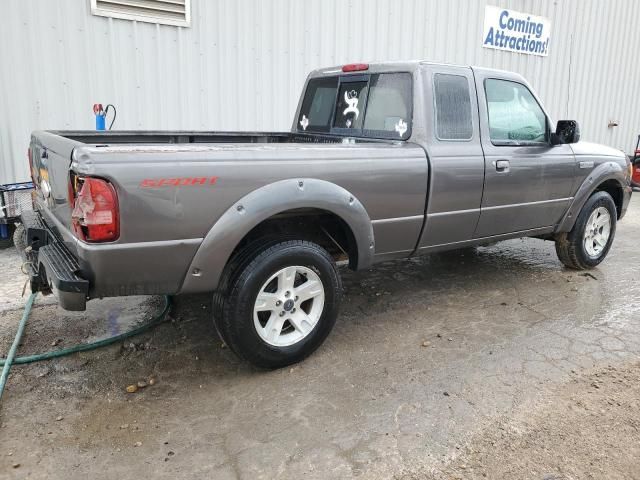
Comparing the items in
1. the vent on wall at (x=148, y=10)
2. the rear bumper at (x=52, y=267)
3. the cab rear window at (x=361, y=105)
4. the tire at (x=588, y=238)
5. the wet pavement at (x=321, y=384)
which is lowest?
the wet pavement at (x=321, y=384)

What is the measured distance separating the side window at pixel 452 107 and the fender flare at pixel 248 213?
110 cm

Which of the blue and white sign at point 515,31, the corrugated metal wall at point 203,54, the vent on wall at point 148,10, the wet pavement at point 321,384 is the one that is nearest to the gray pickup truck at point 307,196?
the wet pavement at point 321,384

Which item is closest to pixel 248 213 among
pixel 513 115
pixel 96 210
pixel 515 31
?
pixel 96 210

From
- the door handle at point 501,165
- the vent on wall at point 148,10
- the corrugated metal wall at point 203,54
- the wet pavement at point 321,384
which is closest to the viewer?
the wet pavement at point 321,384

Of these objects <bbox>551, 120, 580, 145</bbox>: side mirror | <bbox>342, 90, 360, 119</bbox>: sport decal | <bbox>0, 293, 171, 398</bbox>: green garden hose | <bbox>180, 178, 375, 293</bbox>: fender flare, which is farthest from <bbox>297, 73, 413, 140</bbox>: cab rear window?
<bbox>0, 293, 171, 398</bbox>: green garden hose

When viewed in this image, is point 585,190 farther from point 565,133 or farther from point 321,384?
point 321,384

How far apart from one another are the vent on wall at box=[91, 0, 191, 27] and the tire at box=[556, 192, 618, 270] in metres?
4.81

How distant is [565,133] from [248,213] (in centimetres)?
300

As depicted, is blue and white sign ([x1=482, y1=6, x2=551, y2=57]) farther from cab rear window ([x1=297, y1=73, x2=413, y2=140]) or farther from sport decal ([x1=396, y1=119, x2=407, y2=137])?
sport decal ([x1=396, y1=119, x2=407, y2=137])

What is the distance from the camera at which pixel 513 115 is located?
4391mm

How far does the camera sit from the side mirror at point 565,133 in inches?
175

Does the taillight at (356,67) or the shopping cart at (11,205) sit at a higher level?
the taillight at (356,67)

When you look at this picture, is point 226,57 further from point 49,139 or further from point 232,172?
point 232,172

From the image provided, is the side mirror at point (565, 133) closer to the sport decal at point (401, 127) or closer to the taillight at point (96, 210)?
the sport decal at point (401, 127)
